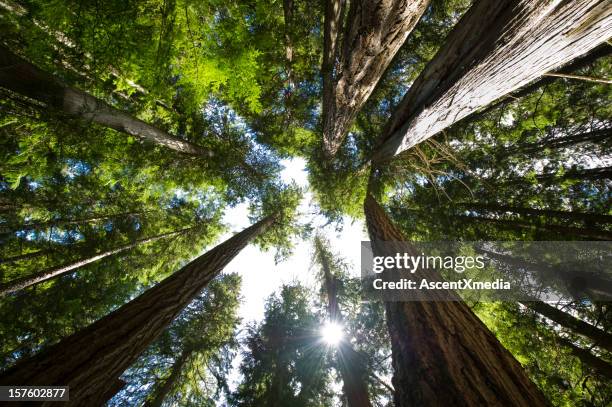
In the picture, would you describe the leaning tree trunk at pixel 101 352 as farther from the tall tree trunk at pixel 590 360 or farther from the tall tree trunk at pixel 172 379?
the tall tree trunk at pixel 172 379

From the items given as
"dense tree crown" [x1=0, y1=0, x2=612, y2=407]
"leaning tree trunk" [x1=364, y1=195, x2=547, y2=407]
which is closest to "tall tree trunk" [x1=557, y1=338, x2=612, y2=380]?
"dense tree crown" [x1=0, y1=0, x2=612, y2=407]

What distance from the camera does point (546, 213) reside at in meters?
6.44

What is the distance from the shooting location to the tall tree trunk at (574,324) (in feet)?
19.1

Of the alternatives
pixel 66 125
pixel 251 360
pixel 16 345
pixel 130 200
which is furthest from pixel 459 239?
pixel 16 345

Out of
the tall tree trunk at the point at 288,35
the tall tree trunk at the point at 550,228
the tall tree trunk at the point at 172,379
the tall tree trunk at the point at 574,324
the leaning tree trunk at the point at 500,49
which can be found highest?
the tall tree trunk at the point at 288,35

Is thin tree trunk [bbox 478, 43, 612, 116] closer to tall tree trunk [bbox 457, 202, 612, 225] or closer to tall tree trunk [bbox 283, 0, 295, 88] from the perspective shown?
tall tree trunk [bbox 457, 202, 612, 225]

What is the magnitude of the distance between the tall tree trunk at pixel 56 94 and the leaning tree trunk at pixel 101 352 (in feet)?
11.9

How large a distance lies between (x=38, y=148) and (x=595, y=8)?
330 inches

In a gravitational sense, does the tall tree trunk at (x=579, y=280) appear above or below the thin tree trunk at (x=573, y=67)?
below

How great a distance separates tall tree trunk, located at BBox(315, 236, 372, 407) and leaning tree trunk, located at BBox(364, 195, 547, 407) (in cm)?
655

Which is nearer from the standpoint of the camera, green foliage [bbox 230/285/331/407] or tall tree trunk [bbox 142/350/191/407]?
green foliage [bbox 230/285/331/407]

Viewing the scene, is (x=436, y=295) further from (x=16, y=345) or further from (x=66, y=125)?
(x=16, y=345)

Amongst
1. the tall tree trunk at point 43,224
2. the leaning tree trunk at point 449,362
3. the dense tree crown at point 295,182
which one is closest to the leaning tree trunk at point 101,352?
the dense tree crown at point 295,182

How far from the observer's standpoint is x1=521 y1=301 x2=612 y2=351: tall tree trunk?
5.81m
